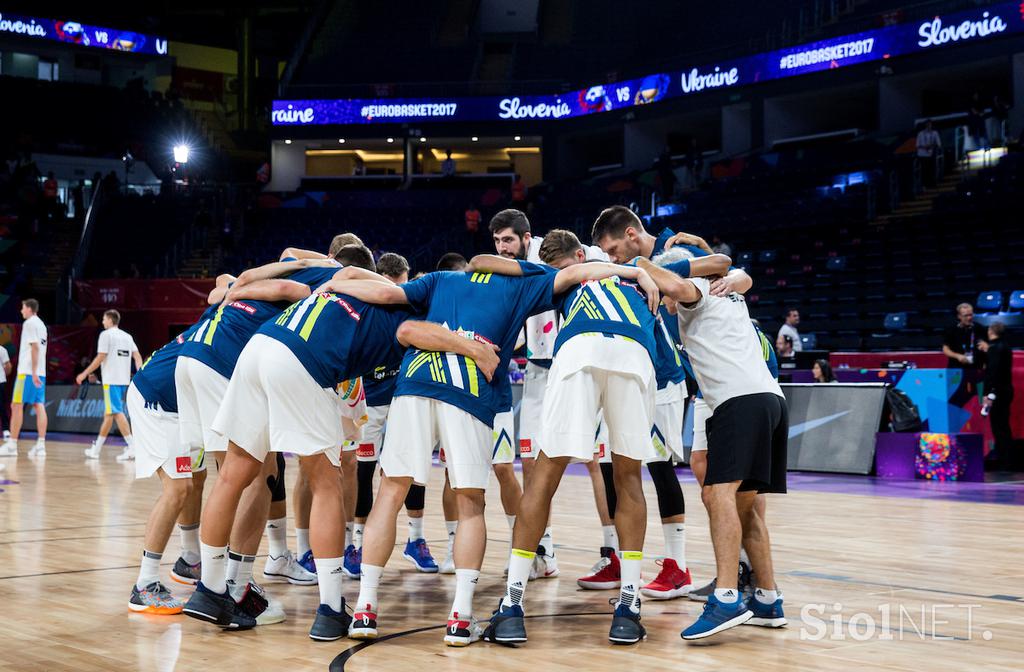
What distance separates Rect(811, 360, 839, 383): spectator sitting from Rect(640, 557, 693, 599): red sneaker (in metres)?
8.19

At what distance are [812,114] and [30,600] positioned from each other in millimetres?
28554

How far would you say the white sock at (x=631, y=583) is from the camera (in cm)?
507

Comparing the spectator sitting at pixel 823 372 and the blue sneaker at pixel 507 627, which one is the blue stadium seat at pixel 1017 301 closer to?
the spectator sitting at pixel 823 372

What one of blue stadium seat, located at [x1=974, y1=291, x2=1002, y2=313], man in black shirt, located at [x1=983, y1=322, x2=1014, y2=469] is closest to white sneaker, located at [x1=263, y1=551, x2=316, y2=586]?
man in black shirt, located at [x1=983, y1=322, x2=1014, y2=469]

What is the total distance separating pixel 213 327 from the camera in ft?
19.2

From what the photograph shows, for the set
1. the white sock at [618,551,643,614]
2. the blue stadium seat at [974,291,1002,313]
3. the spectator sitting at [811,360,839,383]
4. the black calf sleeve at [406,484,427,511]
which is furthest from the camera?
the blue stadium seat at [974,291,1002,313]

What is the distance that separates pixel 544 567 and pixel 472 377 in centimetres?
209

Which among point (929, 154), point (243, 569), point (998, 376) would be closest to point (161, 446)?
point (243, 569)

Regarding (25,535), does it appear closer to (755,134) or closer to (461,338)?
(461,338)

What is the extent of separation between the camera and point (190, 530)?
6.45 meters

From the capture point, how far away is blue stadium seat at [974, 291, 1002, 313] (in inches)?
709

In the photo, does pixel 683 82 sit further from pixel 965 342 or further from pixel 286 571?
pixel 286 571

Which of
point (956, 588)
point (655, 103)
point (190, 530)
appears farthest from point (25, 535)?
point (655, 103)

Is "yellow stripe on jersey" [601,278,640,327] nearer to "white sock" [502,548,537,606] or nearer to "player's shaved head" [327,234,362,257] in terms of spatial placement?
"white sock" [502,548,537,606]
